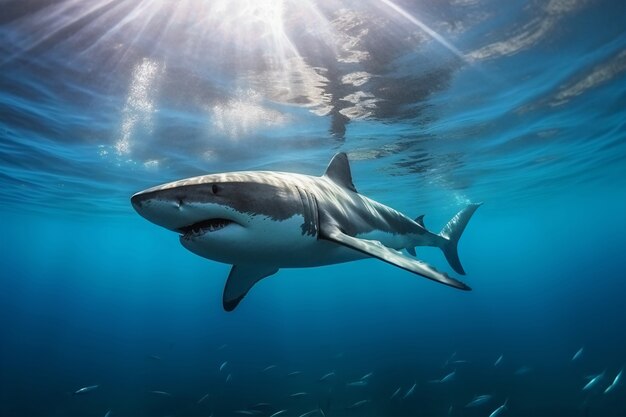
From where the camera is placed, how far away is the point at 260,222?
3398 millimetres

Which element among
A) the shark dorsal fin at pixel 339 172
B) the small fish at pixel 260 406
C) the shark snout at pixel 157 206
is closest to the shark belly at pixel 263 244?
the shark snout at pixel 157 206

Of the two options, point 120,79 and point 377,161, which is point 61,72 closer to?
point 120,79

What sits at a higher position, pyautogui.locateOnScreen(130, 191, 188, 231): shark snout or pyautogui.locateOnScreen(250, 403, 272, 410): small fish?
pyautogui.locateOnScreen(130, 191, 188, 231): shark snout

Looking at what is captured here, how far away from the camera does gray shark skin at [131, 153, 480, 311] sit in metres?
2.93

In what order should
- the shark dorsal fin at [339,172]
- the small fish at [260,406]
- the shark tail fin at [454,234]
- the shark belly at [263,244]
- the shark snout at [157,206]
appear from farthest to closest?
the shark tail fin at [454,234], the small fish at [260,406], the shark dorsal fin at [339,172], the shark belly at [263,244], the shark snout at [157,206]

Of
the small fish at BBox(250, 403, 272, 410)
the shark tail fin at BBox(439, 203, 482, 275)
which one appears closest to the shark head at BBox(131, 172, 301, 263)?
the small fish at BBox(250, 403, 272, 410)

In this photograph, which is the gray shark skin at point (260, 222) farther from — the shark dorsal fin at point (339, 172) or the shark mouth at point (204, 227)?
the shark dorsal fin at point (339, 172)

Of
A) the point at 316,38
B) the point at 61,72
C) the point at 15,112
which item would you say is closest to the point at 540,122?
the point at 316,38

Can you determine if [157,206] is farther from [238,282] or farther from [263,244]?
[238,282]

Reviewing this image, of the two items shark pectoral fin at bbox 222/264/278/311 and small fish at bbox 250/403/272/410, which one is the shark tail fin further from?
small fish at bbox 250/403/272/410

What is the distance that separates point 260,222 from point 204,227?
50 centimetres

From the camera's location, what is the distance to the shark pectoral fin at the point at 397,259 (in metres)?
3.15

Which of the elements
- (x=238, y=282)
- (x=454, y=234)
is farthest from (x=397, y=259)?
(x=454, y=234)

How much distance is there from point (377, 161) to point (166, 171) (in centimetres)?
1049
